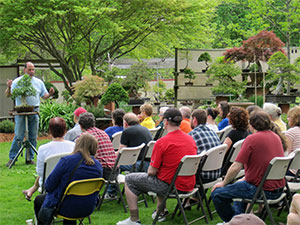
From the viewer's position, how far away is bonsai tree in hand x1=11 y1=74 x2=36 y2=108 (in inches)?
356

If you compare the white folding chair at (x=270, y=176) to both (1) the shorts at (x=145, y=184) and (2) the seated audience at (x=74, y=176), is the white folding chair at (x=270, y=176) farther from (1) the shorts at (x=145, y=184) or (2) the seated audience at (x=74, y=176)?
(2) the seated audience at (x=74, y=176)

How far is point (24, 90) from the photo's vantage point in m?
9.17

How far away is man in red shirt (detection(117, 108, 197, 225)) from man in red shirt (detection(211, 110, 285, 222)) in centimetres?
48

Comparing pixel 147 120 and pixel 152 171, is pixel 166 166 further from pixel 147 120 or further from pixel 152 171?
pixel 147 120

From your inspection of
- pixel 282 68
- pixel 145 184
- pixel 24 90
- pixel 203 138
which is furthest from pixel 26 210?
pixel 282 68

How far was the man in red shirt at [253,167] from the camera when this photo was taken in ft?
15.7

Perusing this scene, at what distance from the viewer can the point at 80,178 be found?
4.45 meters

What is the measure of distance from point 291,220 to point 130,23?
14.6 m

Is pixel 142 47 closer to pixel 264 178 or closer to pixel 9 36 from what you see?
pixel 9 36

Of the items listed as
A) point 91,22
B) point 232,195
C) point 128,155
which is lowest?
point 232,195

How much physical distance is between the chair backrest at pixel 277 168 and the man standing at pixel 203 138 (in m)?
0.98

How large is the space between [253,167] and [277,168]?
0.76ft

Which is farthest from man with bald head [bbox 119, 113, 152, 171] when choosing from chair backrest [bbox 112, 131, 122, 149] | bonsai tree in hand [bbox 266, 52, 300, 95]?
bonsai tree in hand [bbox 266, 52, 300, 95]

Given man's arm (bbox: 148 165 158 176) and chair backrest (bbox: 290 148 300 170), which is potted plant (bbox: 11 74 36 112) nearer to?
man's arm (bbox: 148 165 158 176)
